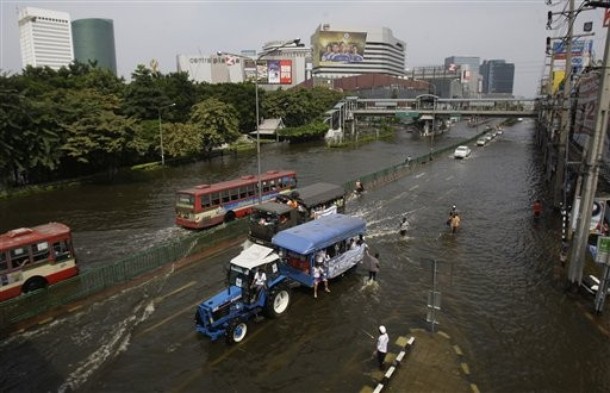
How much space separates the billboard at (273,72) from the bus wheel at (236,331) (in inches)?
3926

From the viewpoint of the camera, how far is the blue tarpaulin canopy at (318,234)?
19.3 m

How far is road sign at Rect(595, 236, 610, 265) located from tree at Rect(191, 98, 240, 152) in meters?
57.3

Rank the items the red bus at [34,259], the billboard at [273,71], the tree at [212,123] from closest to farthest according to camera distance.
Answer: the red bus at [34,259] → the tree at [212,123] → the billboard at [273,71]

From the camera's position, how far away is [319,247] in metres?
19.5

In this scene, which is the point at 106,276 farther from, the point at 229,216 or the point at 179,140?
the point at 179,140

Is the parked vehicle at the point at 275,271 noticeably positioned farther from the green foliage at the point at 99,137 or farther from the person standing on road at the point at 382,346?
the green foliage at the point at 99,137

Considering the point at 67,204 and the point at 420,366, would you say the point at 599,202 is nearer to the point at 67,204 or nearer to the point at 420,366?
the point at 420,366

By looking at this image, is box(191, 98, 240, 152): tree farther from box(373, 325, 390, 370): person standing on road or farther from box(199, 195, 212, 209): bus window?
box(373, 325, 390, 370): person standing on road

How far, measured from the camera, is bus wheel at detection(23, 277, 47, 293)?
1980 cm

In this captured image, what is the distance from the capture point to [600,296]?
17750mm

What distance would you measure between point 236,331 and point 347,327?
4609 mm

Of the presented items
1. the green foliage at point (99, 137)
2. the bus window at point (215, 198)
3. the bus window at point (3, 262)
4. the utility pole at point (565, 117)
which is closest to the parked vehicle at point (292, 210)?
the bus window at point (215, 198)

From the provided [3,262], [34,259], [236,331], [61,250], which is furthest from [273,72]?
[236,331]

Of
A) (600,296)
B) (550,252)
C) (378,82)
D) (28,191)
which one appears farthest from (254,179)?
(378,82)
